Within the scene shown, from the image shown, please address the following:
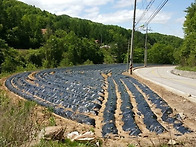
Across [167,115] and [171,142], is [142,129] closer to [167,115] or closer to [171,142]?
[171,142]

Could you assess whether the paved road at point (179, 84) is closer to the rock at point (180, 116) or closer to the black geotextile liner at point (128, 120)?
the rock at point (180, 116)

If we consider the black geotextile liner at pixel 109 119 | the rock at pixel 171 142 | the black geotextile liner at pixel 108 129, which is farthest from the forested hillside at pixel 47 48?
the rock at pixel 171 142

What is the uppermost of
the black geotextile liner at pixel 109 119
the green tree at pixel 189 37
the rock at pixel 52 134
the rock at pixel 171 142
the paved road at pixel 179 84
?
the green tree at pixel 189 37

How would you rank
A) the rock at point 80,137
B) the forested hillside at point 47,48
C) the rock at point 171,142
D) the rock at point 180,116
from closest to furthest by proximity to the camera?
the rock at point 171,142 < the rock at point 80,137 < the rock at point 180,116 < the forested hillside at point 47,48

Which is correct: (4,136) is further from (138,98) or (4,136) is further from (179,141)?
(138,98)

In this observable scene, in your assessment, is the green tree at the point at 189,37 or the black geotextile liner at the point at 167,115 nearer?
the black geotextile liner at the point at 167,115


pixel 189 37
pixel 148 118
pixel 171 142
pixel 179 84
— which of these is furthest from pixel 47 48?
pixel 171 142

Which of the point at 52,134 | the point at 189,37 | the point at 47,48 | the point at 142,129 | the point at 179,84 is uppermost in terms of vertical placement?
the point at 189,37

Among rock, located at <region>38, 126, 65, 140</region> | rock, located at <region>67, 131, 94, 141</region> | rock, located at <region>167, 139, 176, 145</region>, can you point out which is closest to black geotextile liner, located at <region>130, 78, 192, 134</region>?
rock, located at <region>167, 139, 176, 145</region>

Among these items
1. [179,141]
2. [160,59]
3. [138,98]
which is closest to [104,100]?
[138,98]

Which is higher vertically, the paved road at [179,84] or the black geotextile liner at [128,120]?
the black geotextile liner at [128,120]

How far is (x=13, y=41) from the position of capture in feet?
215

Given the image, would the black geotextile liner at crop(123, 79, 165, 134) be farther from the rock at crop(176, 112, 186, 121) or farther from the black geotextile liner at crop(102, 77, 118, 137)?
the black geotextile liner at crop(102, 77, 118, 137)

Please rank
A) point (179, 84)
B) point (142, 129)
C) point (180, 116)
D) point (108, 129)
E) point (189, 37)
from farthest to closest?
point (189, 37) < point (179, 84) < point (180, 116) < point (142, 129) < point (108, 129)
